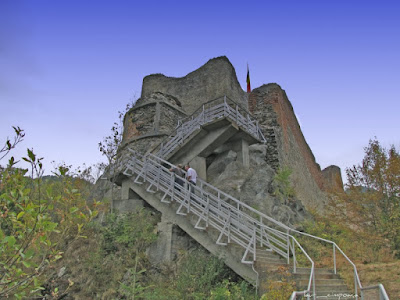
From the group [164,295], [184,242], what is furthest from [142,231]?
[164,295]

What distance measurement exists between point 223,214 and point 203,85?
45.2 feet

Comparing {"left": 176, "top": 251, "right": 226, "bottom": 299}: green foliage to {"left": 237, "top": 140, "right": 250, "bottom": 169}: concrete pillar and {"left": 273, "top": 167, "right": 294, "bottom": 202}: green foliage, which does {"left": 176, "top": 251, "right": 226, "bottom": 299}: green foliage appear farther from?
{"left": 237, "top": 140, "right": 250, "bottom": 169}: concrete pillar

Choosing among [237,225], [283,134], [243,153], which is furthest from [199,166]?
[283,134]

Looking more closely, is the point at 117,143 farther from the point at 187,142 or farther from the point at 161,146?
the point at 187,142

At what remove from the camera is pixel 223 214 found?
8.29m

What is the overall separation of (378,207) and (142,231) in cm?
795

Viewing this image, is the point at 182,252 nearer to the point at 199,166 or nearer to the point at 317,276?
the point at 317,276

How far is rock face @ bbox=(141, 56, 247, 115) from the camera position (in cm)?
2005

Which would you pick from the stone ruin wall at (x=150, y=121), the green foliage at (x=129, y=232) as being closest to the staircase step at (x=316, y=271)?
the green foliage at (x=129, y=232)

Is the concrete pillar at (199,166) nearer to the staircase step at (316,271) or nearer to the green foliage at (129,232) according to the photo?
the green foliage at (129,232)

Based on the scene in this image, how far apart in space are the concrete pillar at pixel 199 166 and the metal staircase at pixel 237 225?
2.99ft

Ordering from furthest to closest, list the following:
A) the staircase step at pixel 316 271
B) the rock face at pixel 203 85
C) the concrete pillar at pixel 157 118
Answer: the rock face at pixel 203 85 < the concrete pillar at pixel 157 118 < the staircase step at pixel 316 271

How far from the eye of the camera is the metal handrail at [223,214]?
25.1 ft

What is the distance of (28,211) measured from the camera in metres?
3.28
